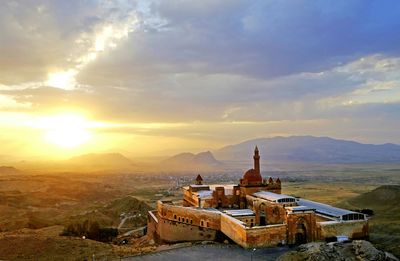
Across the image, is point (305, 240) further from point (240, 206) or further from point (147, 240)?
point (147, 240)

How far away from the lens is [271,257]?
1385 inches

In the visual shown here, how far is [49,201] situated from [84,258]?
75.7 m

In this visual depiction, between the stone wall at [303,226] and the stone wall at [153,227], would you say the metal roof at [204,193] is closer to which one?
the stone wall at [153,227]

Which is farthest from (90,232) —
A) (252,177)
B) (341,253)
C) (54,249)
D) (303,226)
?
(341,253)

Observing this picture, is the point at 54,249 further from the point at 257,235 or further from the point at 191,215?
the point at 257,235

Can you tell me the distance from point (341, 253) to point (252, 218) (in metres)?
13.5

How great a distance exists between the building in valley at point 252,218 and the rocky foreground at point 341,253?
250 inches

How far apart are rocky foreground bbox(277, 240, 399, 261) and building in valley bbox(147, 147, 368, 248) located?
6.35 m

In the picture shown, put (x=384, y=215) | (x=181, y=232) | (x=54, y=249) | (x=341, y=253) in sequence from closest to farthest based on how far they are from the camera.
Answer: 1. (x=341, y=253)
2. (x=54, y=249)
3. (x=181, y=232)
4. (x=384, y=215)

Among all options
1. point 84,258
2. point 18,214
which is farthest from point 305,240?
point 18,214

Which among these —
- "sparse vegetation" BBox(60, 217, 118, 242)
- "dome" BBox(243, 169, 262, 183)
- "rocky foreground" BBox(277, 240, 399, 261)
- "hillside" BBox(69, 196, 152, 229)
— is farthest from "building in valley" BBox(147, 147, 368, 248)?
"hillside" BBox(69, 196, 152, 229)

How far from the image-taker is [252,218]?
4409cm

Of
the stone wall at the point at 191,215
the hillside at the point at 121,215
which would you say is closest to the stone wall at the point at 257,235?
the stone wall at the point at 191,215

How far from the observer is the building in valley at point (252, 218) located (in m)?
39.5
